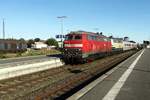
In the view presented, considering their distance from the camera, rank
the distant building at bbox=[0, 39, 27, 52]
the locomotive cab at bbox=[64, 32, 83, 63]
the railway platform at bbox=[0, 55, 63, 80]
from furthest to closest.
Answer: the distant building at bbox=[0, 39, 27, 52], the locomotive cab at bbox=[64, 32, 83, 63], the railway platform at bbox=[0, 55, 63, 80]

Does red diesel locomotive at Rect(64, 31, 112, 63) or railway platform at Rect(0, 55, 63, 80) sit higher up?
red diesel locomotive at Rect(64, 31, 112, 63)

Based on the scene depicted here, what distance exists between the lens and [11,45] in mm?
70250

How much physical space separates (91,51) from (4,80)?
15.8 meters

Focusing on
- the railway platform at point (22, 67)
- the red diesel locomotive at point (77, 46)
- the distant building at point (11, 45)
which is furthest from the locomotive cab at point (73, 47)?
the distant building at point (11, 45)

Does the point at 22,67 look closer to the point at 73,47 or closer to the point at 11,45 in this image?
the point at 73,47

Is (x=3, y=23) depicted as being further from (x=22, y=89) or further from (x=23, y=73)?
(x=22, y=89)

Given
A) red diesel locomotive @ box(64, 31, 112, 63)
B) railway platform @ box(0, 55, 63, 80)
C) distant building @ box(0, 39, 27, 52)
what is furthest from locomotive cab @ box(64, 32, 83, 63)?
distant building @ box(0, 39, 27, 52)

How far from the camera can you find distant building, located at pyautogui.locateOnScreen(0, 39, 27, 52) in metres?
66.4

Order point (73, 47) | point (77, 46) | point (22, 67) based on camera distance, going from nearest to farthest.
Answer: point (22, 67)
point (77, 46)
point (73, 47)

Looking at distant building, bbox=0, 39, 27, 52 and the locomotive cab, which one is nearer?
the locomotive cab

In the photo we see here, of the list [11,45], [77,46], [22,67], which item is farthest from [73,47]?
[11,45]

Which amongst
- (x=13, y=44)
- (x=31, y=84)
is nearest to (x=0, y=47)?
(x=13, y=44)

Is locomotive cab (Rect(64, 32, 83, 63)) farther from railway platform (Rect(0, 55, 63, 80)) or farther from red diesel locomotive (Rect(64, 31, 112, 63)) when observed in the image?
railway platform (Rect(0, 55, 63, 80))

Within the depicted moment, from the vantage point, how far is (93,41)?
33.7 meters
